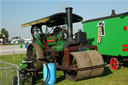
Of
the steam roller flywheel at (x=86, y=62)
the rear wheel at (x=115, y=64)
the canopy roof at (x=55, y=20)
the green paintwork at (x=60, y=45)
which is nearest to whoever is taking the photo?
the steam roller flywheel at (x=86, y=62)

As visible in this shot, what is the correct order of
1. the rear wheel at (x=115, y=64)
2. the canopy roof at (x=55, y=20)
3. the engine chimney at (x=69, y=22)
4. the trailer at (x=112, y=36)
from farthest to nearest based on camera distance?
the rear wheel at (x=115, y=64) < the trailer at (x=112, y=36) < the canopy roof at (x=55, y=20) < the engine chimney at (x=69, y=22)

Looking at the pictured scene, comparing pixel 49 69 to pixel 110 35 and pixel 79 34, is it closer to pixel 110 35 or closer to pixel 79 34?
pixel 79 34

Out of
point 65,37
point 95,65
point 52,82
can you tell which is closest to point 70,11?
point 65,37

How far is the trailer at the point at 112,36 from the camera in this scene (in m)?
7.98

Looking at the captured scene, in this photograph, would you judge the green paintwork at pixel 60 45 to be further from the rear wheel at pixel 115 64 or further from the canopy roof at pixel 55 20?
the rear wheel at pixel 115 64

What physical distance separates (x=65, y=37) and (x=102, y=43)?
298 cm

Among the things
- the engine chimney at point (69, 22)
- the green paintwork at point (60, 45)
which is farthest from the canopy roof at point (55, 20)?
the green paintwork at point (60, 45)

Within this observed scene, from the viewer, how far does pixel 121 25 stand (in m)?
8.09

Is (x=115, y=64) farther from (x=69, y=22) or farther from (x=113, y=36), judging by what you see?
(x=69, y=22)

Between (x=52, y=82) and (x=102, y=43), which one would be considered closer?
(x=52, y=82)

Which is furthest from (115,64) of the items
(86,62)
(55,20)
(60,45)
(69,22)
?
(55,20)

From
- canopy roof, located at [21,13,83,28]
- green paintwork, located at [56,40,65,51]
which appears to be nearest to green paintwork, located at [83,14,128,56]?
canopy roof, located at [21,13,83,28]

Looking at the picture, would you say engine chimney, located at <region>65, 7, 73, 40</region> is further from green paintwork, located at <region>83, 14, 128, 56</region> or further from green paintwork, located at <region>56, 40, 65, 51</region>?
green paintwork, located at <region>83, 14, 128, 56</region>

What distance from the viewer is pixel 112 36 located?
8656mm
